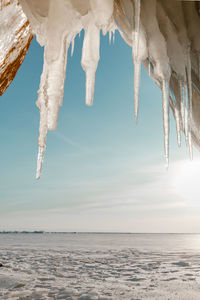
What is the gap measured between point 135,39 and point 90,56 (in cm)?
30

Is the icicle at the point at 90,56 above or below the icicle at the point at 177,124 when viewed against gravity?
above

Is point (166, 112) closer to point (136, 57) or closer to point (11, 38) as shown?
point (136, 57)

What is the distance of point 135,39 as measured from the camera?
138cm

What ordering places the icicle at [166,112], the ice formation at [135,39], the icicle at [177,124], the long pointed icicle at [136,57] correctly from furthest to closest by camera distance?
1. the icicle at [177,124]
2. the icicle at [166,112]
3. the ice formation at [135,39]
4. the long pointed icicle at [136,57]

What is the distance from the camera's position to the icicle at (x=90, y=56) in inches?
60.0

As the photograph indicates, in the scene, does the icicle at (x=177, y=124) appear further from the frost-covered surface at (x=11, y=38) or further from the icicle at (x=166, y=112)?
the frost-covered surface at (x=11, y=38)

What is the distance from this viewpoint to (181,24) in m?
1.49

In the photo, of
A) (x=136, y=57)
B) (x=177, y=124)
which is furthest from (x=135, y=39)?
(x=177, y=124)

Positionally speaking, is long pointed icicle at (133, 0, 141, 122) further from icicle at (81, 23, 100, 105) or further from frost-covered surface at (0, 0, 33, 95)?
frost-covered surface at (0, 0, 33, 95)

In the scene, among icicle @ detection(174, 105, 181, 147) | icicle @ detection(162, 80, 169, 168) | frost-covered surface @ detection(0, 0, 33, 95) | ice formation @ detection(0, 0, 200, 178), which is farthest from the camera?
frost-covered surface @ detection(0, 0, 33, 95)

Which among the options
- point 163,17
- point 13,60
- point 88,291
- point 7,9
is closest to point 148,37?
point 163,17

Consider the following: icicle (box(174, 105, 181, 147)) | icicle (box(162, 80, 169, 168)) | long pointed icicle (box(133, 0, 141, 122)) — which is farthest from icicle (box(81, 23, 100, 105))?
icicle (box(174, 105, 181, 147))

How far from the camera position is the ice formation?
143 cm

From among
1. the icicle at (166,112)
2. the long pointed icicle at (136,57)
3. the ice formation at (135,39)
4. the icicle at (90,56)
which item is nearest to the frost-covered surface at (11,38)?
the ice formation at (135,39)
